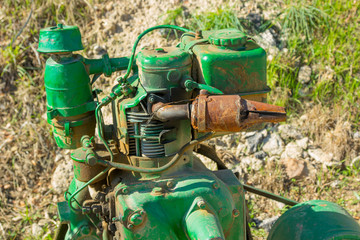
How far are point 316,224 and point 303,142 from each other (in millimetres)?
1494

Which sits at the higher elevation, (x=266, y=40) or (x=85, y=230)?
(x=266, y=40)

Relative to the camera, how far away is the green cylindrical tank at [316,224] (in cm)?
246

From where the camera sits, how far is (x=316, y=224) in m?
2.54

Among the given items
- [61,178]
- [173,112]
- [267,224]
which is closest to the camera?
[173,112]

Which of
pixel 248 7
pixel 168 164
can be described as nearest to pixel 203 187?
pixel 168 164

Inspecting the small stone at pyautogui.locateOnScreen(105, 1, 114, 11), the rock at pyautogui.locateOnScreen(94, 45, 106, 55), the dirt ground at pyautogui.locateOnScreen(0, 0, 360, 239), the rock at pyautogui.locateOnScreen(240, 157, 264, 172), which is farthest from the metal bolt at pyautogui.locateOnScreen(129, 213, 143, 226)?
the small stone at pyautogui.locateOnScreen(105, 1, 114, 11)

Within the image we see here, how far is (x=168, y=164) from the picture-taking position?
2.34 m

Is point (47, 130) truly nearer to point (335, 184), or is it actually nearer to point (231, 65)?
point (231, 65)

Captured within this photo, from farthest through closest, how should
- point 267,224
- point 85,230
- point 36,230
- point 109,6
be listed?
point 109,6 → point 36,230 → point 267,224 → point 85,230

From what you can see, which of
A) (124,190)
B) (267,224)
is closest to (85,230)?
(124,190)

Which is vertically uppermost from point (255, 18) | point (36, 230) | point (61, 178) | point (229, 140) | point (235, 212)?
point (255, 18)

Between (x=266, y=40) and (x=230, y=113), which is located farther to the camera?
(x=266, y=40)

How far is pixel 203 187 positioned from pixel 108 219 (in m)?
0.62

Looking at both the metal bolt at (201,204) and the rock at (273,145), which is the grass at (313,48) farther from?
the metal bolt at (201,204)
